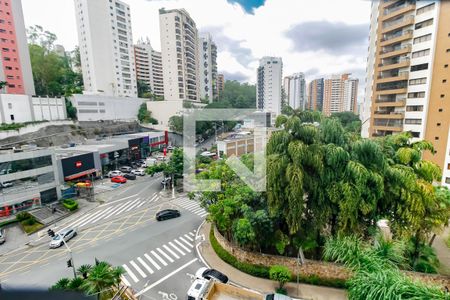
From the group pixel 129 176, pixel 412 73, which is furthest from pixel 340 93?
pixel 129 176

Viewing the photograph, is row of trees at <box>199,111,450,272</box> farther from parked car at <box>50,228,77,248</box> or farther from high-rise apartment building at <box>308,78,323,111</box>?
high-rise apartment building at <box>308,78,323,111</box>

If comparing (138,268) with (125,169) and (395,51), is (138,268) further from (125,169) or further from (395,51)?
(395,51)

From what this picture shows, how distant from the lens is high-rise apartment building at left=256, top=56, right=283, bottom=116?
55.8 meters

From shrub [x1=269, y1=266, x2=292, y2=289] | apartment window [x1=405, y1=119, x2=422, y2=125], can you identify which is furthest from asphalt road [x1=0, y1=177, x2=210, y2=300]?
apartment window [x1=405, y1=119, x2=422, y2=125]

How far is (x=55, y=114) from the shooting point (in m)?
32.2

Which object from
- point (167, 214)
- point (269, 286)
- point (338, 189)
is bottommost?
point (269, 286)

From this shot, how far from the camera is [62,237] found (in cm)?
1315

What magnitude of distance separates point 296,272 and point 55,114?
38.1m

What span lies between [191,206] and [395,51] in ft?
88.2

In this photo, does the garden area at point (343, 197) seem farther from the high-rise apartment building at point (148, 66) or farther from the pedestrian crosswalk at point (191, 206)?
the high-rise apartment building at point (148, 66)

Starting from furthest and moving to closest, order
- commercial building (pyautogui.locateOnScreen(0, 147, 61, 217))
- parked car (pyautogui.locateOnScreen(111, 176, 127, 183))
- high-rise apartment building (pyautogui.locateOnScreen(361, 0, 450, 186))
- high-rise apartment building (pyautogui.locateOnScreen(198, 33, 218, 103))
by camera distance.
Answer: high-rise apartment building (pyautogui.locateOnScreen(198, 33, 218, 103)), parked car (pyautogui.locateOnScreen(111, 176, 127, 183)), high-rise apartment building (pyautogui.locateOnScreen(361, 0, 450, 186)), commercial building (pyautogui.locateOnScreen(0, 147, 61, 217))

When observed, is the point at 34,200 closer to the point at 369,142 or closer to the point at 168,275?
the point at 168,275

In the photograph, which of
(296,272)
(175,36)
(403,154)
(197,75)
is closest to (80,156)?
(296,272)

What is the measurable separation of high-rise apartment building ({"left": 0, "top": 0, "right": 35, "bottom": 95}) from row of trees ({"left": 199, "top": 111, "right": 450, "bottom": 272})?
1615 inches
